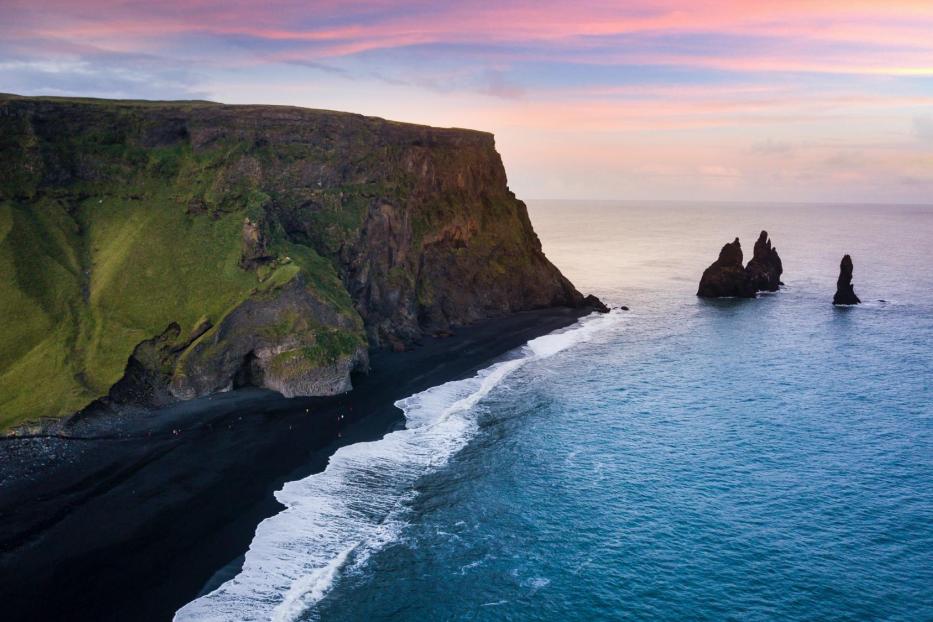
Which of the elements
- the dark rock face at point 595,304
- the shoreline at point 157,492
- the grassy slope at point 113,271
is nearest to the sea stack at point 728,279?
the dark rock face at point 595,304

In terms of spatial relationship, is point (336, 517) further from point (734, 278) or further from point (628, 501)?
point (734, 278)

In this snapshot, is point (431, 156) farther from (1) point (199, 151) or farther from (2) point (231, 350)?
(2) point (231, 350)

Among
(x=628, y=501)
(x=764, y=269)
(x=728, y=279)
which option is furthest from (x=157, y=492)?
(x=764, y=269)

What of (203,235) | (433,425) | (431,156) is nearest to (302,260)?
(203,235)

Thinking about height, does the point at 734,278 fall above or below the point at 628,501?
above

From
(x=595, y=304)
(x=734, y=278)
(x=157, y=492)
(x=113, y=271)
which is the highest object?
(x=734, y=278)

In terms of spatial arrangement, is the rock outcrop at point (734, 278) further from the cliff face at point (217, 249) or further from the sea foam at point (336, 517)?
the sea foam at point (336, 517)

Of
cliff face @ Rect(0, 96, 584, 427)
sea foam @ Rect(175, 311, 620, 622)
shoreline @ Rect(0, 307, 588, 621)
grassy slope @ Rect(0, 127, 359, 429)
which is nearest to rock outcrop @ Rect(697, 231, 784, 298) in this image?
cliff face @ Rect(0, 96, 584, 427)
